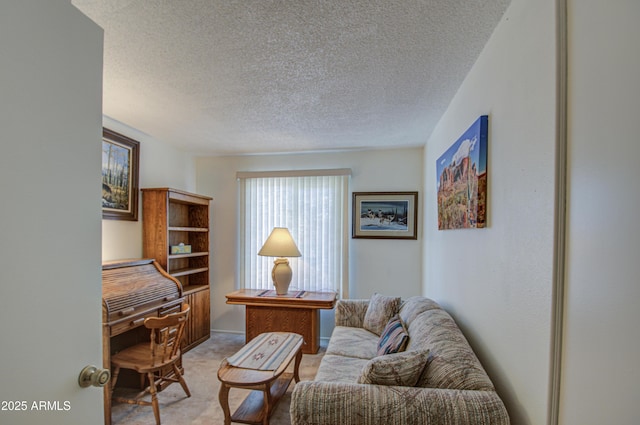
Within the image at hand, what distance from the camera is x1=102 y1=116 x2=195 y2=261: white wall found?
9.28 feet

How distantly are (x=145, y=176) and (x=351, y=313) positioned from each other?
2723 millimetres

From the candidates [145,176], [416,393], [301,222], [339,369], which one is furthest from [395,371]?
[145,176]

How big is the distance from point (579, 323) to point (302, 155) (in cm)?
349

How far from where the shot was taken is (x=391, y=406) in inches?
48.8

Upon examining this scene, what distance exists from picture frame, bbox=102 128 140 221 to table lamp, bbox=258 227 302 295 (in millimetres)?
1459

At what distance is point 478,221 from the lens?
5.11ft

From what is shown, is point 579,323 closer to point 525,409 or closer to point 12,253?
point 525,409

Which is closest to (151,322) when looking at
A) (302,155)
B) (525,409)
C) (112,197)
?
(112,197)

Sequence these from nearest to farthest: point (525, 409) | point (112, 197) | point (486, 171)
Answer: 1. point (525, 409)
2. point (486, 171)
3. point (112, 197)

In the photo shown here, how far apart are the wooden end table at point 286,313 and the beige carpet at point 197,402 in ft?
0.89

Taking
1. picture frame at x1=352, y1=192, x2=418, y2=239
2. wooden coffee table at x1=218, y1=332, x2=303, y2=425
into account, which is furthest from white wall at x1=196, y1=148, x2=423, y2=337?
wooden coffee table at x1=218, y1=332, x2=303, y2=425

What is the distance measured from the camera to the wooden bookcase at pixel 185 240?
3141 millimetres

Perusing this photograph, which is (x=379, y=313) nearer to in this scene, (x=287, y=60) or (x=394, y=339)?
(x=394, y=339)

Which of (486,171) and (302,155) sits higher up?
(302,155)
